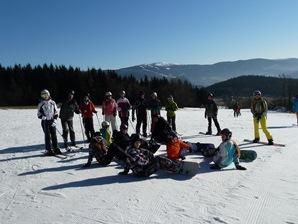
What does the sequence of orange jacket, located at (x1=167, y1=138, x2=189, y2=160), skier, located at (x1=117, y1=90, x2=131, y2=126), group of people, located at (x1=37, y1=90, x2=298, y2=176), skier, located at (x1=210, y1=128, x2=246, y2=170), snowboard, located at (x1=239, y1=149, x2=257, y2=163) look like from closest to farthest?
group of people, located at (x1=37, y1=90, x2=298, y2=176) → skier, located at (x1=210, y1=128, x2=246, y2=170) → orange jacket, located at (x1=167, y1=138, x2=189, y2=160) → snowboard, located at (x1=239, y1=149, x2=257, y2=163) → skier, located at (x1=117, y1=90, x2=131, y2=126)

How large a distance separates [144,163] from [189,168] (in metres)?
1.24

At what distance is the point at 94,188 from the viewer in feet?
30.6

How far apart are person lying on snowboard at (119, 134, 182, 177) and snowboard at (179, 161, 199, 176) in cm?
11

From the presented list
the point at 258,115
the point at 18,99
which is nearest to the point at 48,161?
the point at 258,115

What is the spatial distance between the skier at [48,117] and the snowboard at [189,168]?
5087 millimetres

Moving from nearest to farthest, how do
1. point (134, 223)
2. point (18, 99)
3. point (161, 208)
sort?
1. point (134, 223)
2. point (161, 208)
3. point (18, 99)

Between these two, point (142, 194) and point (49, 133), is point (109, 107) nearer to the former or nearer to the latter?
point (49, 133)

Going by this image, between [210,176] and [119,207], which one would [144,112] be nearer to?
[210,176]

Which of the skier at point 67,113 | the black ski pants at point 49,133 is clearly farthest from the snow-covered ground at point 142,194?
the skier at point 67,113

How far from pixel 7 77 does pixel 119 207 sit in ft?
251

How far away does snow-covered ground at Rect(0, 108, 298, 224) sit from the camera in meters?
7.48

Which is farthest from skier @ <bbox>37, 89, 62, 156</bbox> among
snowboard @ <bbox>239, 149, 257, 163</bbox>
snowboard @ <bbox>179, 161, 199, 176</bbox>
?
snowboard @ <bbox>239, 149, 257, 163</bbox>

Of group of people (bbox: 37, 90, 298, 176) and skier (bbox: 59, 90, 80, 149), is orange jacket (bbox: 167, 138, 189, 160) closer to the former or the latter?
group of people (bbox: 37, 90, 298, 176)

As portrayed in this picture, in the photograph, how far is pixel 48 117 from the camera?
13.3 m
